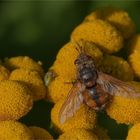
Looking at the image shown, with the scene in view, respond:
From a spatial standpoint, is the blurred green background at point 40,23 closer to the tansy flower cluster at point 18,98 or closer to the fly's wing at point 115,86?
the tansy flower cluster at point 18,98

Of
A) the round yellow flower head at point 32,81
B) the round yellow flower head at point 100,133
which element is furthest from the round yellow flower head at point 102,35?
the round yellow flower head at point 100,133

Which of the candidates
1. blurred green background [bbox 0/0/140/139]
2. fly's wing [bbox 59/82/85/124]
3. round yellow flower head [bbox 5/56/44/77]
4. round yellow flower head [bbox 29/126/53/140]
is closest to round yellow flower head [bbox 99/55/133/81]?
fly's wing [bbox 59/82/85/124]

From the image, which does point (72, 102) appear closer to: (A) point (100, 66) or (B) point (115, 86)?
(B) point (115, 86)

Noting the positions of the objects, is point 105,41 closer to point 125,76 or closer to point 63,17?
point 125,76

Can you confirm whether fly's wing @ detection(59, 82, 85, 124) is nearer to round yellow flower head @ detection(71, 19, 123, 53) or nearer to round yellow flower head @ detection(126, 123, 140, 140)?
round yellow flower head @ detection(126, 123, 140, 140)

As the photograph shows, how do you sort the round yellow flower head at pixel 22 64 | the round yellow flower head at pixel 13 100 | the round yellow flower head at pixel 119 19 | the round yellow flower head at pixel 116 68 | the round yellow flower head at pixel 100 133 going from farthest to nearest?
the round yellow flower head at pixel 119 19, the round yellow flower head at pixel 22 64, the round yellow flower head at pixel 116 68, the round yellow flower head at pixel 100 133, the round yellow flower head at pixel 13 100

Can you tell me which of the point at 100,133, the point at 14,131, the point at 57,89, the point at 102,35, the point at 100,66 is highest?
the point at 102,35

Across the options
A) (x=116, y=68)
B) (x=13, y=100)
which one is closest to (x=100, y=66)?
(x=116, y=68)
